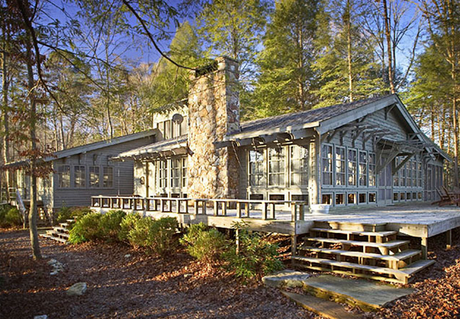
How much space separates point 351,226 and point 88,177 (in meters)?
14.9

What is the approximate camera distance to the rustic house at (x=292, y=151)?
33.2 feet

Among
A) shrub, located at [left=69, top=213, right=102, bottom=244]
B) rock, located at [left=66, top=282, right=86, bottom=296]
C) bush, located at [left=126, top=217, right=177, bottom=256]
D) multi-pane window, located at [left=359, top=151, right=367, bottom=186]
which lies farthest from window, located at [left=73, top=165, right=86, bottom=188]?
multi-pane window, located at [left=359, top=151, right=367, bottom=186]

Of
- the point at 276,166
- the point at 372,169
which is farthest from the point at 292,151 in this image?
the point at 372,169

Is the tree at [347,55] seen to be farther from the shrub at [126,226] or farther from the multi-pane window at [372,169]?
the shrub at [126,226]

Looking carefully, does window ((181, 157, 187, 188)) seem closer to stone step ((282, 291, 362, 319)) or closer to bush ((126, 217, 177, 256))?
bush ((126, 217, 177, 256))

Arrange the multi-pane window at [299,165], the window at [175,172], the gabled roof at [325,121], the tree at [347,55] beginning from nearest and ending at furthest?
the gabled roof at [325,121] < the multi-pane window at [299,165] < the window at [175,172] < the tree at [347,55]

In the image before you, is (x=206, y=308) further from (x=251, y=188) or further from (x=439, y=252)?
(x=251, y=188)

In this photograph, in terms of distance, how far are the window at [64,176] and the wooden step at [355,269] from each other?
14.0m

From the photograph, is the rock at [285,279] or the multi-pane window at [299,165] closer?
the rock at [285,279]

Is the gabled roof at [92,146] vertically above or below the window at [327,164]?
above

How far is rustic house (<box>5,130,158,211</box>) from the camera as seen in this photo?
1659 cm

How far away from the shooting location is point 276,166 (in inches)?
431

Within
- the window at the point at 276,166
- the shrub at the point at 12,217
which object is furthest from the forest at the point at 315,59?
the window at the point at 276,166

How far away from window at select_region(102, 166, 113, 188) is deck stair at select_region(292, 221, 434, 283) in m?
14.0
